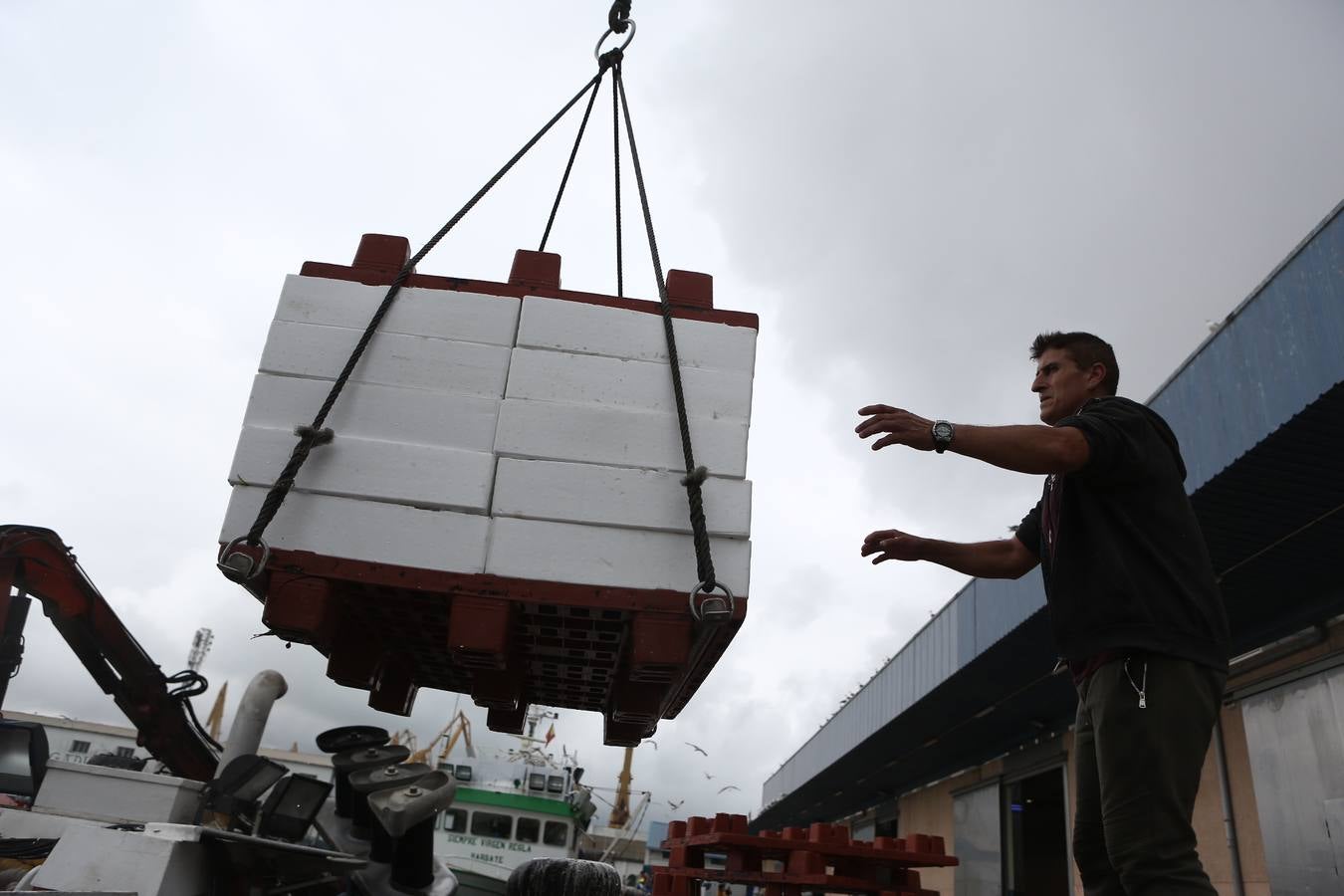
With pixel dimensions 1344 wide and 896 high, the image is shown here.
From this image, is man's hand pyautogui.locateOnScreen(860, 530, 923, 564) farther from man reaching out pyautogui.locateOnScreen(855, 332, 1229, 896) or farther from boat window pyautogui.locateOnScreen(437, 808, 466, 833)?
boat window pyautogui.locateOnScreen(437, 808, 466, 833)

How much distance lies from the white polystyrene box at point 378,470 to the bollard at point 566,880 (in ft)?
4.18

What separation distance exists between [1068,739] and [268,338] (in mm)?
12287

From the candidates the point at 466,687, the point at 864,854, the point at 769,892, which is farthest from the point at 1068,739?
the point at 466,687

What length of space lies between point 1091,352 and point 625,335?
1.61 meters

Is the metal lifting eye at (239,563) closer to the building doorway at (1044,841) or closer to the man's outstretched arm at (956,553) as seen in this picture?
the man's outstretched arm at (956,553)

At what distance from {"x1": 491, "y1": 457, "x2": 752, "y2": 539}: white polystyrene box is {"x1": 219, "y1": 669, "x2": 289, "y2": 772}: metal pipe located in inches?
168

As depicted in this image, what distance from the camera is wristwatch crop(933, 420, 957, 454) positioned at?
2594 millimetres

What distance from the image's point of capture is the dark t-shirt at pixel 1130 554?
2.49 metres

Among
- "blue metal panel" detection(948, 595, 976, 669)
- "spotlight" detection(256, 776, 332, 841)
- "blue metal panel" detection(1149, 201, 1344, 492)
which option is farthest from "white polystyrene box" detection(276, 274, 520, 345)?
"blue metal panel" detection(948, 595, 976, 669)

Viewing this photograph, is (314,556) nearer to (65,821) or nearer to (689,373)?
(689,373)

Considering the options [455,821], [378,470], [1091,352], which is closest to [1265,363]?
[1091,352]

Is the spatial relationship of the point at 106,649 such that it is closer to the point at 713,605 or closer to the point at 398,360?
the point at 398,360

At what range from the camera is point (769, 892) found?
5.83 meters

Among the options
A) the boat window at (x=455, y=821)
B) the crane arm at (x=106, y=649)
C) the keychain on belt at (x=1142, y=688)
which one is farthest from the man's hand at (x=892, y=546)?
the boat window at (x=455, y=821)
